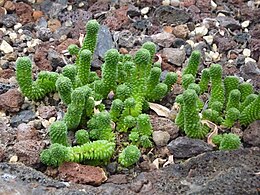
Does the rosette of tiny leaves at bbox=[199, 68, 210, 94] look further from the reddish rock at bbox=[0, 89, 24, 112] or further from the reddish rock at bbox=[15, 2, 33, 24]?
the reddish rock at bbox=[15, 2, 33, 24]

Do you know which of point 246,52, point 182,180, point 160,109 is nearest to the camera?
point 182,180

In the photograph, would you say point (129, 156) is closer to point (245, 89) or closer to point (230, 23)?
point (245, 89)

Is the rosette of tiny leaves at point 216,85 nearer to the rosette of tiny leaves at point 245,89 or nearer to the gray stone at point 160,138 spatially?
the rosette of tiny leaves at point 245,89

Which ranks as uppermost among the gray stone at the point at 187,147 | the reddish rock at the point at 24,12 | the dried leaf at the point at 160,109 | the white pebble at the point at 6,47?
the reddish rock at the point at 24,12

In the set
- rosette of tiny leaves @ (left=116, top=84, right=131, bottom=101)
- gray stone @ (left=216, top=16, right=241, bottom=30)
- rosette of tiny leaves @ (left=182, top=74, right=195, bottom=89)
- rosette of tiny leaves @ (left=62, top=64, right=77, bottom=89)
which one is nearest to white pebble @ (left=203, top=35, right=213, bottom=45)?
gray stone @ (left=216, top=16, right=241, bottom=30)

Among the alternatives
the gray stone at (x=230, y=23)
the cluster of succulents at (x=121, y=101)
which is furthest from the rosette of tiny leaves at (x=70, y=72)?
the gray stone at (x=230, y=23)

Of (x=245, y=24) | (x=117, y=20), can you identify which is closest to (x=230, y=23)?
(x=245, y=24)

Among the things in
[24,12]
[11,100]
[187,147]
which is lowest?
[187,147]
